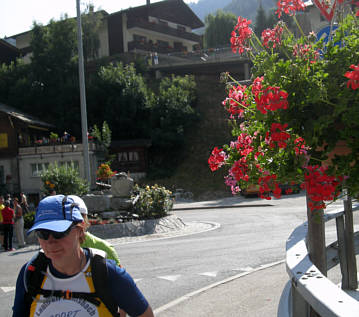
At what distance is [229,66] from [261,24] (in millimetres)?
33349

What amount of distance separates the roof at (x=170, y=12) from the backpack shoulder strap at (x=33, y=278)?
5573 cm

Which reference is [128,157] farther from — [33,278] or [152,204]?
[33,278]

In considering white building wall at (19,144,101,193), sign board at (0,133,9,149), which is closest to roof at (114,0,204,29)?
sign board at (0,133,9,149)

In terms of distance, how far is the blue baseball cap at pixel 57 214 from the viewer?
2.63m

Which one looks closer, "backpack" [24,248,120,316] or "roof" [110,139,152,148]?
"backpack" [24,248,120,316]

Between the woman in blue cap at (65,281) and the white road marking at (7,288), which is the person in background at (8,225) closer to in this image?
the white road marking at (7,288)

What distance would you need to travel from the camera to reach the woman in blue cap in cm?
262

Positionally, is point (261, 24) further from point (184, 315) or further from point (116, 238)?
point (184, 315)

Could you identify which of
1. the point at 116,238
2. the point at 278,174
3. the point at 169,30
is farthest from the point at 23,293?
the point at 169,30

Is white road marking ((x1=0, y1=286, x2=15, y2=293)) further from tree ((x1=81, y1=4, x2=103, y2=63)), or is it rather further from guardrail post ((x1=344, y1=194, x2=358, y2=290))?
tree ((x1=81, y1=4, x2=103, y2=63))

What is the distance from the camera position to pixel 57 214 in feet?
8.80

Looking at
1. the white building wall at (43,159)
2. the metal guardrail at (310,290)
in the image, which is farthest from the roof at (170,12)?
the metal guardrail at (310,290)

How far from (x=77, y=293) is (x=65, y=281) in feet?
0.31

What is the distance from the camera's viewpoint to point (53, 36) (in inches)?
2014
